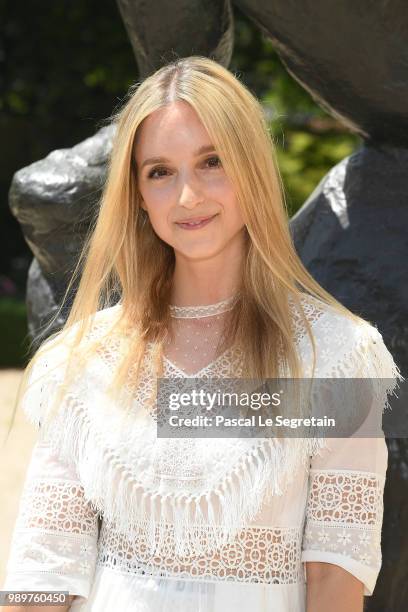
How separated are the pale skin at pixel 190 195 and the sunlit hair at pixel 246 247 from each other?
23 mm

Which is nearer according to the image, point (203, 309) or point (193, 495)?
point (193, 495)

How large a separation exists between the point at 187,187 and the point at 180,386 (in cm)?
35

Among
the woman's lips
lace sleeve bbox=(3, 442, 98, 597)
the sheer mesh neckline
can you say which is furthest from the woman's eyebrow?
lace sleeve bbox=(3, 442, 98, 597)

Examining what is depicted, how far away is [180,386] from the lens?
1.84 metres

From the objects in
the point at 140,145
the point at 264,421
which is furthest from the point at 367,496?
the point at 140,145

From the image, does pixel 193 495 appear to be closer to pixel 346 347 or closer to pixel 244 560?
pixel 244 560

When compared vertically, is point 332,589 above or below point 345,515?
below

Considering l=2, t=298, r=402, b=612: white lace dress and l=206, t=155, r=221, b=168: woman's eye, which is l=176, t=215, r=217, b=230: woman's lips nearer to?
l=206, t=155, r=221, b=168: woman's eye

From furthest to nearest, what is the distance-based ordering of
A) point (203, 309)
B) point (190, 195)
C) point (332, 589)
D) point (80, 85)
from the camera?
point (80, 85) < point (203, 309) < point (190, 195) < point (332, 589)

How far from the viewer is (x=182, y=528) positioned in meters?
1.70

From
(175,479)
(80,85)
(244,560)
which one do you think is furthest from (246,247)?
(80,85)

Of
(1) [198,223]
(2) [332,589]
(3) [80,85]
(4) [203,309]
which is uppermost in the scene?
(3) [80,85]

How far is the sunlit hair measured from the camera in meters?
1.79

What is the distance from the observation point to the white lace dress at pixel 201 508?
5.55 ft
